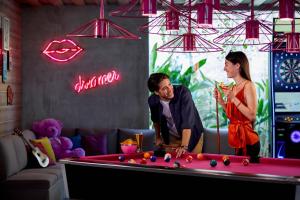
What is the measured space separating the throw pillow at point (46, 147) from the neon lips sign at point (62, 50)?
1.70 m

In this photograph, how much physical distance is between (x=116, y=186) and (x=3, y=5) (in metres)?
4.71

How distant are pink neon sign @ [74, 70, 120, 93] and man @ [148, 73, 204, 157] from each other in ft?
10.8

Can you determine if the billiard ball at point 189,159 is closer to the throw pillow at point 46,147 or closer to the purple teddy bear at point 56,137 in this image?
the throw pillow at point 46,147

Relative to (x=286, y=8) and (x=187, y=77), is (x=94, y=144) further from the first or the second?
(x=286, y=8)

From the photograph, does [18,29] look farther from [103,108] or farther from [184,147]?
[184,147]

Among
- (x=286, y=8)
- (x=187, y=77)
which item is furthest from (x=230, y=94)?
(x=187, y=77)

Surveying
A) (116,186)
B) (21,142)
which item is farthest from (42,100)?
(116,186)

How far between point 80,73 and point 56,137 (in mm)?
1336

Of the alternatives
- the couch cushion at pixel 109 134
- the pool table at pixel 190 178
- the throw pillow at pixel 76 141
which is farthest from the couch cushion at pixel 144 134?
the pool table at pixel 190 178

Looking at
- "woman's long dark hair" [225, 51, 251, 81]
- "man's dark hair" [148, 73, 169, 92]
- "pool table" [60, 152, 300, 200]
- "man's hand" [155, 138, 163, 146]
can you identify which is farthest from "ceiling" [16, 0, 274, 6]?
"pool table" [60, 152, 300, 200]

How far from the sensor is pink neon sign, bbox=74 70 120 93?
384 inches

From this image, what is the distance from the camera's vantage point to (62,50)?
966cm

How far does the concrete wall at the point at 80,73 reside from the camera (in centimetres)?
973

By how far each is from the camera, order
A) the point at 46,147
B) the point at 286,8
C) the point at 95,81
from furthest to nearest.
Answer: the point at 95,81 < the point at 46,147 < the point at 286,8
